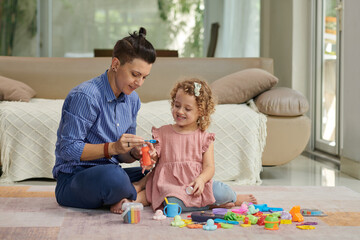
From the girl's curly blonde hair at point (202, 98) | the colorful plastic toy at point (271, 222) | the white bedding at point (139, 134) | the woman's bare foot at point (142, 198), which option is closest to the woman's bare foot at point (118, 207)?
the woman's bare foot at point (142, 198)

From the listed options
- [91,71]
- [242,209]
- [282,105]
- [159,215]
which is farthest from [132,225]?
[91,71]

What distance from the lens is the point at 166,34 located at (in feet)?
23.6

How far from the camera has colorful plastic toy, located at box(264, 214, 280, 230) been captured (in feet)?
5.83

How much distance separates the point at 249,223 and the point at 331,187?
3.34ft

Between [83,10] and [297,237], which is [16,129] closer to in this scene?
[297,237]

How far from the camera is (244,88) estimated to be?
3.30m

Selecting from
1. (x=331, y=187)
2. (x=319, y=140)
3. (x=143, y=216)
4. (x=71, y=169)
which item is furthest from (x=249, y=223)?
(x=319, y=140)

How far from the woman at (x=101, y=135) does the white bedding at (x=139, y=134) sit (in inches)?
33.7

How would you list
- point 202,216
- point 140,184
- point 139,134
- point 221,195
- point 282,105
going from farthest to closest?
point 282,105 → point 139,134 → point 140,184 → point 221,195 → point 202,216

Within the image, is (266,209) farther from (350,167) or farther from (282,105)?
(350,167)

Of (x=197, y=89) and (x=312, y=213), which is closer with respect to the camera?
(x=312, y=213)

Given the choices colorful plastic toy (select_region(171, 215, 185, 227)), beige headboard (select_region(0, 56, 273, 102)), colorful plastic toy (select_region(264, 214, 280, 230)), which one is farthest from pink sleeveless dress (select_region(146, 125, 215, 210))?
beige headboard (select_region(0, 56, 273, 102))

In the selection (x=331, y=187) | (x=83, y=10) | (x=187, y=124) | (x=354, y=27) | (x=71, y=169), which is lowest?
(x=331, y=187)

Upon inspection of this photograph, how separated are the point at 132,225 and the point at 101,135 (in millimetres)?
419
